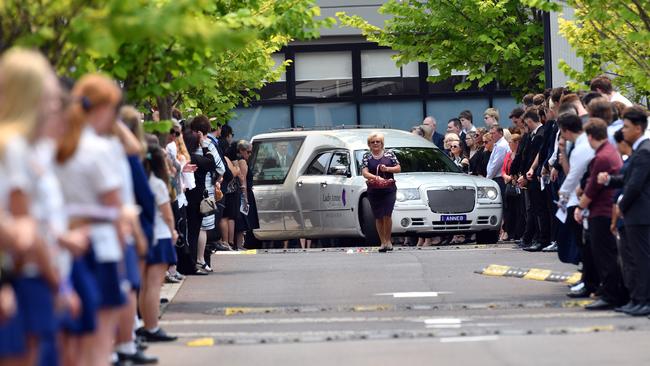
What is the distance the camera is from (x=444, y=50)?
1307 inches

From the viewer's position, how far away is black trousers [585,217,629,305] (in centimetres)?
1398

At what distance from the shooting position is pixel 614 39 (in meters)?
18.2

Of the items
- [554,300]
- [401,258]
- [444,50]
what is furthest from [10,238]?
[444,50]

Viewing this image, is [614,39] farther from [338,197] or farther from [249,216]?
[249,216]

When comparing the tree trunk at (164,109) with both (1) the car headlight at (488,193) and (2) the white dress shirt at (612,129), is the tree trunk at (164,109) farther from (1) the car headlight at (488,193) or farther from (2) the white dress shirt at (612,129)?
(1) the car headlight at (488,193)

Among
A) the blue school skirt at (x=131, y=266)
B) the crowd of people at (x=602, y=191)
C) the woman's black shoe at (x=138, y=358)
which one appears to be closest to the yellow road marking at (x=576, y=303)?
the crowd of people at (x=602, y=191)

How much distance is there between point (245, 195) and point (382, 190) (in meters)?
3.28

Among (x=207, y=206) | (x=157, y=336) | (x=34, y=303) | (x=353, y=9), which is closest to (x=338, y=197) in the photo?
(x=207, y=206)

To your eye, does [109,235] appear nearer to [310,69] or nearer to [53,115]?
[53,115]

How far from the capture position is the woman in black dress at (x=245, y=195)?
24.4m

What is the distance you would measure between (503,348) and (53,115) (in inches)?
214

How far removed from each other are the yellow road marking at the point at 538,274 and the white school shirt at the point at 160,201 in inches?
252

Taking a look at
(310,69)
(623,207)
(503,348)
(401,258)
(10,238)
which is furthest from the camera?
(310,69)

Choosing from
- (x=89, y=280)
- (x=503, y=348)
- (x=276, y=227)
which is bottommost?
(x=276, y=227)
